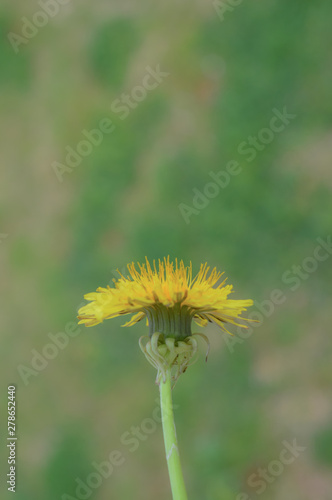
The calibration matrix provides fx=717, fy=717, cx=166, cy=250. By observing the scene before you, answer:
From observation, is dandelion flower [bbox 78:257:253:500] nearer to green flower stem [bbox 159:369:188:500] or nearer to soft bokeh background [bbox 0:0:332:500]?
green flower stem [bbox 159:369:188:500]

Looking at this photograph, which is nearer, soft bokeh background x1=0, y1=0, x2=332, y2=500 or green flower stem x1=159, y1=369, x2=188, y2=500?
green flower stem x1=159, y1=369, x2=188, y2=500

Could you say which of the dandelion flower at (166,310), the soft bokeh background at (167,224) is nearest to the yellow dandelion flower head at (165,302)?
the dandelion flower at (166,310)

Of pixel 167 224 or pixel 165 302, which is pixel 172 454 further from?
pixel 167 224

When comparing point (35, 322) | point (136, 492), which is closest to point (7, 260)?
point (35, 322)

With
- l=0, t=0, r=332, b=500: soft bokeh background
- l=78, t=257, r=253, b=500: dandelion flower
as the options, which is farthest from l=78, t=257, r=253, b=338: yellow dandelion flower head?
l=0, t=0, r=332, b=500: soft bokeh background

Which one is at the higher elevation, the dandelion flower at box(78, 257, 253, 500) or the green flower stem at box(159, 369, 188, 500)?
the dandelion flower at box(78, 257, 253, 500)

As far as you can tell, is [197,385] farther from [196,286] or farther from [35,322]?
[196,286]

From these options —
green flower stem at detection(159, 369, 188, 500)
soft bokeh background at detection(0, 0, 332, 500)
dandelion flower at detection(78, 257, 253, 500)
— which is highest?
soft bokeh background at detection(0, 0, 332, 500)

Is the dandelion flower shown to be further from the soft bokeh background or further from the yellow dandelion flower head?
the soft bokeh background
